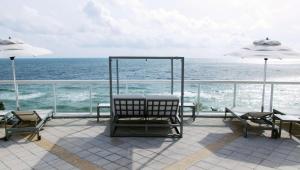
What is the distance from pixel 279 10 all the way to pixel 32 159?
21.8 feet

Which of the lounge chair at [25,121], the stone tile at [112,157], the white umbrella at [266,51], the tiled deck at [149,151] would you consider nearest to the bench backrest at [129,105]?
the tiled deck at [149,151]

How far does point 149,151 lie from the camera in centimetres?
476

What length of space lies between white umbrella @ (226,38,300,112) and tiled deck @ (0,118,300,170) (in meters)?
1.72

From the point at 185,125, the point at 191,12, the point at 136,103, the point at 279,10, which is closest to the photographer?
the point at 136,103

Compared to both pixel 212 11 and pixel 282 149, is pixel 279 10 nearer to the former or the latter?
pixel 212 11

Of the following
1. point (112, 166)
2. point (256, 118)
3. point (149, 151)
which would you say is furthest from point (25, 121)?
point (256, 118)

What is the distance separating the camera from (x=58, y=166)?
4.13 m

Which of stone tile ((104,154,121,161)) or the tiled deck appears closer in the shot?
the tiled deck

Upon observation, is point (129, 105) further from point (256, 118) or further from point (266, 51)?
point (266, 51)

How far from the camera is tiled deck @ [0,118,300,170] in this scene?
13.9ft

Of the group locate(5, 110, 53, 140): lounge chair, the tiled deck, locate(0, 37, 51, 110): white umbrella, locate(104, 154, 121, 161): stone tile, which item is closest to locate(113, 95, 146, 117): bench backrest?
the tiled deck

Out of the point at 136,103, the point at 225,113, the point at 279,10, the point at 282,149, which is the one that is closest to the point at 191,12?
the point at 279,10

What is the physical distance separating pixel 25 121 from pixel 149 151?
305cm

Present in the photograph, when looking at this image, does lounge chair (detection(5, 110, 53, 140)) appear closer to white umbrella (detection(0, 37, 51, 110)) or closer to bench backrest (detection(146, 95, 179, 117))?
white umbrella (detection(0, 37, 51, 110))
